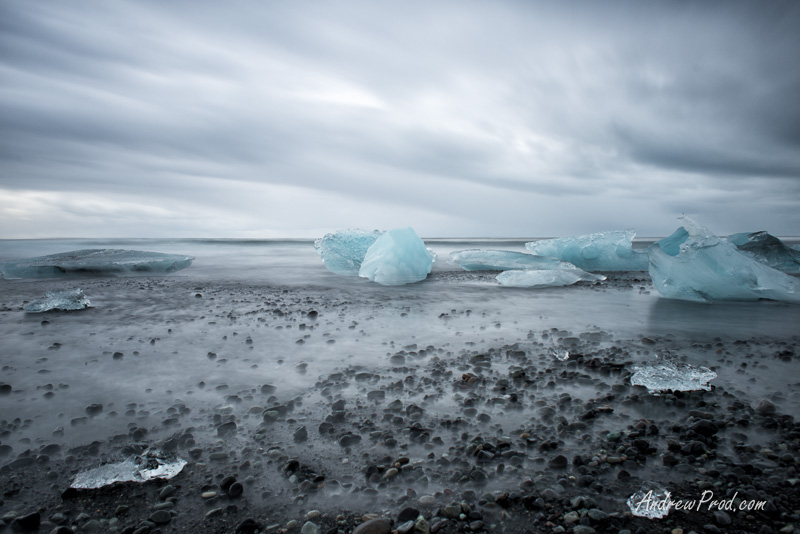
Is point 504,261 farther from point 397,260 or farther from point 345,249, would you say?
point 345,249

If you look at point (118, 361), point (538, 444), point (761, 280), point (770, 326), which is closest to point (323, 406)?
point (538, 444)

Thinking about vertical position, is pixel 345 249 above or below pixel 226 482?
above

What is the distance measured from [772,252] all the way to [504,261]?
315 inches

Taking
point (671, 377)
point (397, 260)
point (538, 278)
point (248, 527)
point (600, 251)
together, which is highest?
point (600, 251)

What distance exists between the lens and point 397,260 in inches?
386

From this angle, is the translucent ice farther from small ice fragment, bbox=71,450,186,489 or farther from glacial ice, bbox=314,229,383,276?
small ice fragment, bbox=71,450,186,489

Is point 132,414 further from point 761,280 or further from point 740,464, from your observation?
point 761,280

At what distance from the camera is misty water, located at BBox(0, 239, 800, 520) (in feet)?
7.92

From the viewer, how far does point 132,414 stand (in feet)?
8.36

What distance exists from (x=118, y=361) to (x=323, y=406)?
83.5 inches

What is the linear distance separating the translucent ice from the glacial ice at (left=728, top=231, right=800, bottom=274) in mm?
6014

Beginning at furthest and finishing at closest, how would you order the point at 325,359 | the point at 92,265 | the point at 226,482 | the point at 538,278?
the point at 92,265 → the point at 538,278 → the point at 325,359 → the point at 226,482

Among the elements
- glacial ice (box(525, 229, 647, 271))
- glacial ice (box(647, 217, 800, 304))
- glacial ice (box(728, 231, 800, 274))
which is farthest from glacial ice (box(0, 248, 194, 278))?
glacial ice (box(728, 231, 800, 274))

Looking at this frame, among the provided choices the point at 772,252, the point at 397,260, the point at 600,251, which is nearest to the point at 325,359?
the point at 397,260
